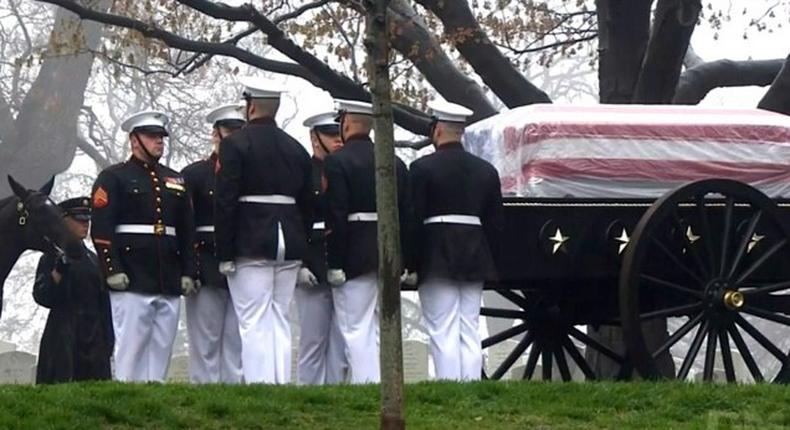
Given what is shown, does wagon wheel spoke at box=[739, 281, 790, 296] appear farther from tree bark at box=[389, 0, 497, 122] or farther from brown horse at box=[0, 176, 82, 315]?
tree bark at box=[389, 0, 497, 122]

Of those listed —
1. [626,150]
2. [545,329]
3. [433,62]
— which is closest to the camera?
[626,150]

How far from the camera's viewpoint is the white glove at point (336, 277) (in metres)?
10.5

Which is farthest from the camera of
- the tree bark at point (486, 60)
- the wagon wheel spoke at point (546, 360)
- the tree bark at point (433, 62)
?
the tree bark at point (433, 62)

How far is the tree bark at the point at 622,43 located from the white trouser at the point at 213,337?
18.8ft

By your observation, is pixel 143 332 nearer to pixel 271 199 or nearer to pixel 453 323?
pixel 271 199

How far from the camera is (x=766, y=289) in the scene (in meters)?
11.1

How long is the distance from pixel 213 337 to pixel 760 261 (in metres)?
3.26

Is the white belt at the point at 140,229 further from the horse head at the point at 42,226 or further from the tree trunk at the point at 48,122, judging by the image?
the tree trunk at the point at 48,122

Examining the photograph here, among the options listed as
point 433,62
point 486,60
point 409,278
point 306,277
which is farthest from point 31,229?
point 486,60

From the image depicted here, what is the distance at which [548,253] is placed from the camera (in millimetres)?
10953

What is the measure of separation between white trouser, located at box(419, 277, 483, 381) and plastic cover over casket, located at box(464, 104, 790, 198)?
2.33 ft

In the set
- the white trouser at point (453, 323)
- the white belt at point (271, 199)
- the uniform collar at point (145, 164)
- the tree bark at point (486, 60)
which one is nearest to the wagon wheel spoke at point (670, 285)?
the white trouser at point (453, 323)

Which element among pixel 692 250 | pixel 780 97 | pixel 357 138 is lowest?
pixel 692 250

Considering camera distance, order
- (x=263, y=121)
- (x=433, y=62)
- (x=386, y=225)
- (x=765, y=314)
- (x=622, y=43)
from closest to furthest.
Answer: (x=386, y=225) → (x=263, y=121) → (x=765, y=314) → (x=622, y=43) → (x=433, y=62)
